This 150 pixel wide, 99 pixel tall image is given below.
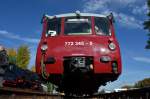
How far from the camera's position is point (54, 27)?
41.4 ft

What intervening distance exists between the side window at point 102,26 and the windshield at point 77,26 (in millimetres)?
271

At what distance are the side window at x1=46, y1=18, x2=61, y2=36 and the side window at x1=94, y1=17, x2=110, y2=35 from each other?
1.19 m

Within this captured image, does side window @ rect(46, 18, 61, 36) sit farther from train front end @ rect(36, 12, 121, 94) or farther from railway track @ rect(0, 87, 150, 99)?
railway track @ rect(0, 87, 150, 99)

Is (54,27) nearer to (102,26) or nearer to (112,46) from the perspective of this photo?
(102,26)

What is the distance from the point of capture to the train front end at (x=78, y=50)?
1154 cm

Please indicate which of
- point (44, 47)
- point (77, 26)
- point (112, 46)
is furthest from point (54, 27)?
point (112, 46)

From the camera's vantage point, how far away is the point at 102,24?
12.5 meters

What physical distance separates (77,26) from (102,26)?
0.85 meters

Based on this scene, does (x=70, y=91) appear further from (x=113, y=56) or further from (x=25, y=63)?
(x=25, y=63)

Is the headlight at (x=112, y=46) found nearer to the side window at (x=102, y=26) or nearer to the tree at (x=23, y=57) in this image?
the side window at (x=102, y=26)

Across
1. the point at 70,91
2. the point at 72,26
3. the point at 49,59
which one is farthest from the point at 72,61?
the point at 70,91

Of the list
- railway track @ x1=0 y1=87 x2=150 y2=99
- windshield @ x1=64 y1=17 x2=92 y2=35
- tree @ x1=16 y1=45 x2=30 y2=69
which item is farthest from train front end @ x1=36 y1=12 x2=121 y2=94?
tree @ x1=16 y1=45 x2=30 y2=69

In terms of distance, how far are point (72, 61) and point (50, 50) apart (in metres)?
0.80

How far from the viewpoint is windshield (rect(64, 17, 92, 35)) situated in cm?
1225
